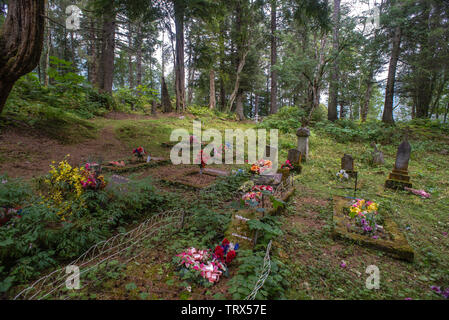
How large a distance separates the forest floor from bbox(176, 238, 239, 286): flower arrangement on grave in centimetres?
10

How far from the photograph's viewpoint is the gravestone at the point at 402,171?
590 centimetres

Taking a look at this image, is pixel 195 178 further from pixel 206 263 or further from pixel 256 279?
pixel 256 279

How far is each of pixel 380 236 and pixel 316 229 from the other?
3.20 ft

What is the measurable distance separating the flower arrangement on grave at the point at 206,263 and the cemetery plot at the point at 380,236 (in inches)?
77.2

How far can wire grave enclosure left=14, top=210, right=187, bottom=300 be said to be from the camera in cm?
183

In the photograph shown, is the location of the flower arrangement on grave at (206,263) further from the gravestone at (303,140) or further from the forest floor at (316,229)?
the gravestone at (303,140)

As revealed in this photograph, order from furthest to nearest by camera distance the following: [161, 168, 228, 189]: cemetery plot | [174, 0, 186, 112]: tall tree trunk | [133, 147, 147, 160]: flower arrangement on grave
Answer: [174, 0, 186, 112]: tall tree trunk, [133, 147, 147, 160]: flower arrangement on grave, [161, 168, 228, 189]: cemetery plot

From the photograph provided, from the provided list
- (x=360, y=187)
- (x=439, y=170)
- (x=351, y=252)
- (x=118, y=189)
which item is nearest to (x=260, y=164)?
(x=360, y=187)

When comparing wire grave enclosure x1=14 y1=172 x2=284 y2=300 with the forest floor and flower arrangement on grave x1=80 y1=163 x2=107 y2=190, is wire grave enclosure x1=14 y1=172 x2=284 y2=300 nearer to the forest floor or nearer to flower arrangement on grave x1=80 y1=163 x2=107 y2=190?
the forest floor

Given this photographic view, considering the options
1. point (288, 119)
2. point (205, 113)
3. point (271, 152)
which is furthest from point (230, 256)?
point (205, 113)

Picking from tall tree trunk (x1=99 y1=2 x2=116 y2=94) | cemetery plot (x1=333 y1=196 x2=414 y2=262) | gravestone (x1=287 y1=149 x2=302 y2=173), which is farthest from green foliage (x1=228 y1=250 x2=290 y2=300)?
tall tree trunk (x1=99 y1=2 x2=116 y2=94)

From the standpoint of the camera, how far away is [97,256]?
2.28 m

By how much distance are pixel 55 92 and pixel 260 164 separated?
8881 mm

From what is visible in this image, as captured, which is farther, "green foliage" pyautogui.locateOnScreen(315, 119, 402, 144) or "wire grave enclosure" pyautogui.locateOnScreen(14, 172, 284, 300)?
"green foliage" pyautogui.locateOnScreen(315, 119, 402, 144)
